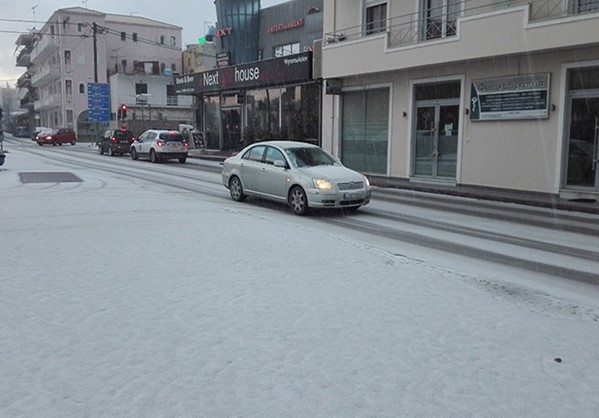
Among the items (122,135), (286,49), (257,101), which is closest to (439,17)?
(257,101)

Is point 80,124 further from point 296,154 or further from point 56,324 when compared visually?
point 56,324

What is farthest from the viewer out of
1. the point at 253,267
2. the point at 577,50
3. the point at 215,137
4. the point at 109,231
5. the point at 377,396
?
the point at 215,137

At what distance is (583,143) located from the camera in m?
15.0

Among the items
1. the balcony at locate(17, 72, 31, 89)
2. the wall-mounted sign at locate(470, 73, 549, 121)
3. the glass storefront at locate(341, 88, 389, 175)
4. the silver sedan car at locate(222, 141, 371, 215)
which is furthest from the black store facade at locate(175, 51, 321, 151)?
the balcony at locate(17, 72, 31, 89)

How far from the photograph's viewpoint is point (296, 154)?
42.2 feet

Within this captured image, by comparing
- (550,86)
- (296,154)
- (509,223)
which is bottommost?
(509,223)

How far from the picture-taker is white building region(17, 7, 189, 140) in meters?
67.8

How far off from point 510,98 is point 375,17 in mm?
7187

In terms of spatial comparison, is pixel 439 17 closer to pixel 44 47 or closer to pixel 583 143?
pixel 583 143

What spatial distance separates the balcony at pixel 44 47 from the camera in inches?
2685

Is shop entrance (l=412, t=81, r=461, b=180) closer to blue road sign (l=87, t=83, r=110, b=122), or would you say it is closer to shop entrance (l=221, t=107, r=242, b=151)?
shop entrance (l=221, t=107, r=242, b=151)

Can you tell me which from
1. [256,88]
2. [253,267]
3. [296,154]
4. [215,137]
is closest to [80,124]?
[215,137]

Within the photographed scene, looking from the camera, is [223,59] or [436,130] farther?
[223,59]

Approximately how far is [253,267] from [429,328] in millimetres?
2639
